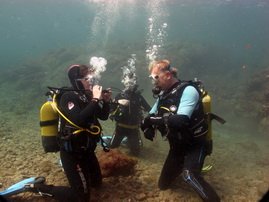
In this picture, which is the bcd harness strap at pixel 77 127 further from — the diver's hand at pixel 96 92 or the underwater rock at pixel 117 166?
the underwater rock at pixel 117 166

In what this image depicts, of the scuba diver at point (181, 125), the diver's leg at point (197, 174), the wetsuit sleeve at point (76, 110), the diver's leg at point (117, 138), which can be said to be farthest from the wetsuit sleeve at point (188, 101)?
the diver's leg at point (117, 138)

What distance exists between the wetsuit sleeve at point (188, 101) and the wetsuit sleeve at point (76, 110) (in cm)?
138

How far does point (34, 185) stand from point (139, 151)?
3448mm

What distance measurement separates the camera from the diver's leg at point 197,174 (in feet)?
14.9

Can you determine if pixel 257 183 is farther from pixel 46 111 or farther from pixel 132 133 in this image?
pixel 46 111

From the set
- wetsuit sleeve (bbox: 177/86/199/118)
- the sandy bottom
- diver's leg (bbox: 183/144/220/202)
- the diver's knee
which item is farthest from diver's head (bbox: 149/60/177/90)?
the sandy bottom

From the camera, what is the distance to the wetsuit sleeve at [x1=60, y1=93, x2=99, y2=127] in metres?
4.38

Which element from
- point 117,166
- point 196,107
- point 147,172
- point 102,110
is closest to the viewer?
point 196,107

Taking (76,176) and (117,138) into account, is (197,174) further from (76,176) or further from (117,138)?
(117,138)

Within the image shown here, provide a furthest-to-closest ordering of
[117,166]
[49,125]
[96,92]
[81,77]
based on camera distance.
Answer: [117,166] → [81,77] → [49,125] → [96,92]

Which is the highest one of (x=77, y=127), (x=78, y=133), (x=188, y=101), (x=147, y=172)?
(x=188, y=101)

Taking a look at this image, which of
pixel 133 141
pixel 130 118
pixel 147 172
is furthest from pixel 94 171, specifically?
pixel 130 118

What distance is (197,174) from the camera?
15.6ft

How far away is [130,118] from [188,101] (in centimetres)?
333
